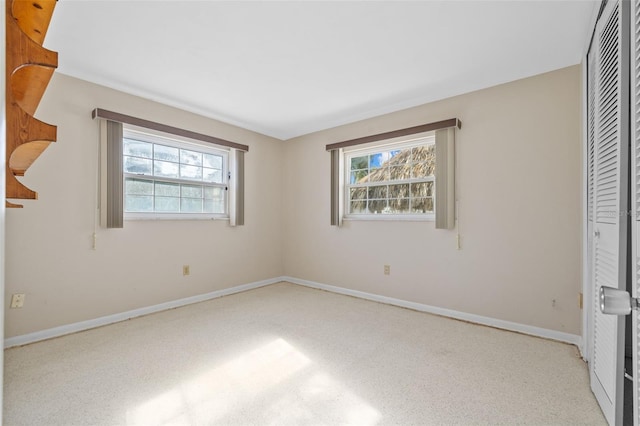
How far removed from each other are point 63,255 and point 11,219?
0.46 meters

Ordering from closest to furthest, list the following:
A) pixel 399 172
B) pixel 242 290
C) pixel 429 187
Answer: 1. pixel 429 187
2. pixel 399 172
3. pixel 242 290

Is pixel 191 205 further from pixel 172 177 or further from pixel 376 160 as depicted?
pixel 376 160

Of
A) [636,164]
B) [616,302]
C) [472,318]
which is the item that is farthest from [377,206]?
[616,302]

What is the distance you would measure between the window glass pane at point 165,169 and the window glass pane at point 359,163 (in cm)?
218

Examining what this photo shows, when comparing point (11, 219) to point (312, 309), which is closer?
point (11, 219)

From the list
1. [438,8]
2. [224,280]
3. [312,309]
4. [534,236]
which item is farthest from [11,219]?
[534,236]

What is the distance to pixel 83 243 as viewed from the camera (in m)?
2.85

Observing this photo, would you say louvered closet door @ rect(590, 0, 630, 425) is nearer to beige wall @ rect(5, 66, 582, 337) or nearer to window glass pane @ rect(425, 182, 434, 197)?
beige wall @ rect(5, 66, 582, 337)

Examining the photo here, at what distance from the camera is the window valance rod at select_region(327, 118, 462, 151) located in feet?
10.4

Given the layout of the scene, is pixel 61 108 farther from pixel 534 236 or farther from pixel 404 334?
pixel 534 236

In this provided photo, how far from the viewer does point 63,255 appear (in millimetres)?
2730

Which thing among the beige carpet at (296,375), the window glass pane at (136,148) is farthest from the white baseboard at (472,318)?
the window glass pane at (136,148)

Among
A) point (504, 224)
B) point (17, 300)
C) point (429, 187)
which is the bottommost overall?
point (17, 300)

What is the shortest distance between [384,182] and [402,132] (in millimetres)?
630
